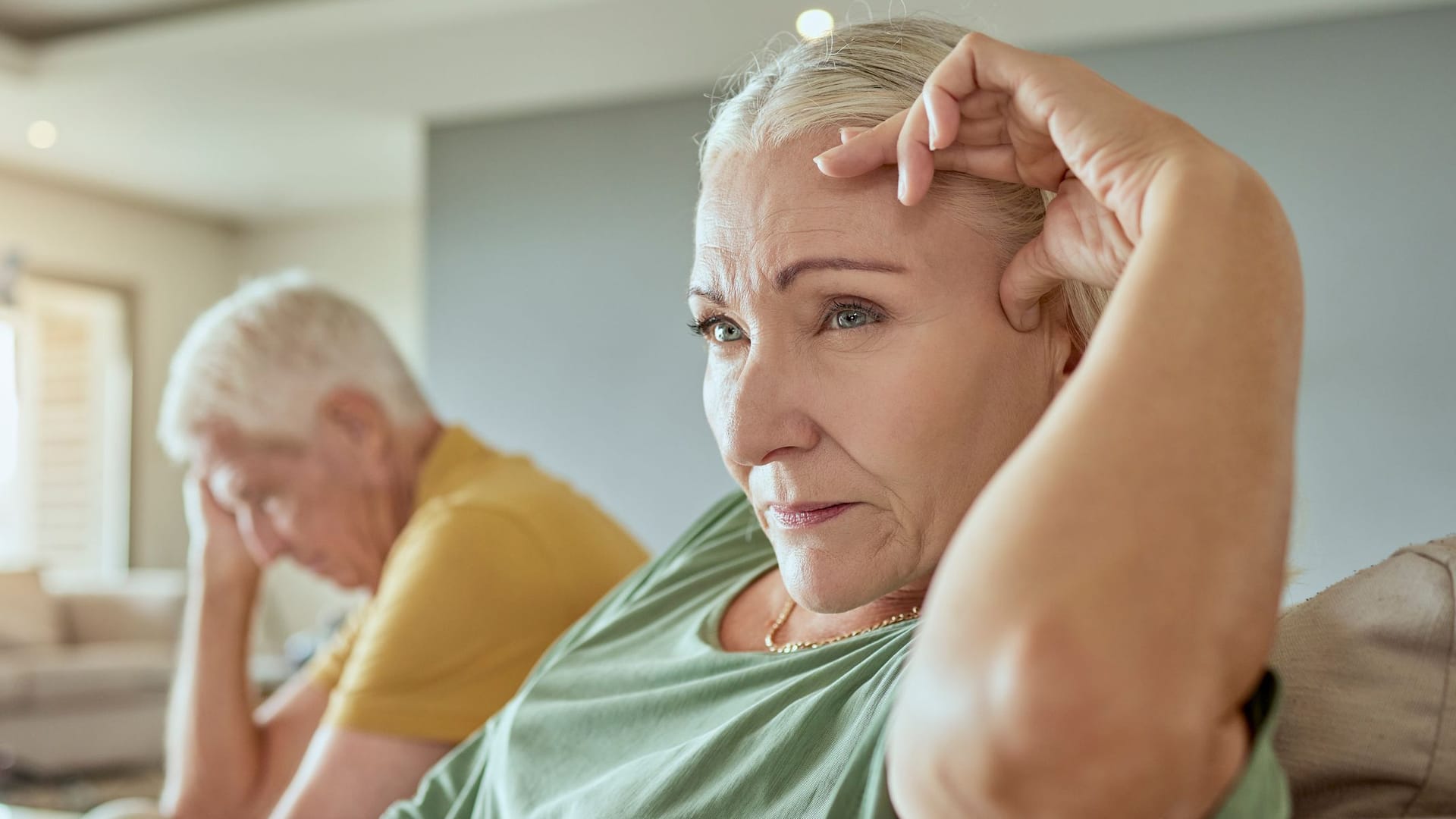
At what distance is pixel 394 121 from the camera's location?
7.12 metres

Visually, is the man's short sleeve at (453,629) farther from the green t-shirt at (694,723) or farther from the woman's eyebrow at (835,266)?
the woman's eyebrow at (835,266)

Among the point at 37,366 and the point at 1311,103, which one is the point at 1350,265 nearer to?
the point at 1311,103

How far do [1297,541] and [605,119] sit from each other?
6.01 metres

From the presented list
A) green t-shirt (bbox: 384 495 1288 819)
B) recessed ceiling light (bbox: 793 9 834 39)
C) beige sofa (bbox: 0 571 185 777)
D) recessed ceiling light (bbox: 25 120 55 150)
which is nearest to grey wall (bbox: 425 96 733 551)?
recessed ceiling light (bbox: 793 9 834 39)

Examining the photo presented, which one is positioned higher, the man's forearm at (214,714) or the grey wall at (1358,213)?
the grey wall at (1358,213)

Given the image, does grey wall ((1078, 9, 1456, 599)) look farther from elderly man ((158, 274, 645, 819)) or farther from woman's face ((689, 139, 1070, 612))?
woman's face ((689, 139, 1070, 612))

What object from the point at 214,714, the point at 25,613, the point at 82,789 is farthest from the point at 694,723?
the point at 25,613

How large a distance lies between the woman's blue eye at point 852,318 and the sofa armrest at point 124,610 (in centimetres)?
663

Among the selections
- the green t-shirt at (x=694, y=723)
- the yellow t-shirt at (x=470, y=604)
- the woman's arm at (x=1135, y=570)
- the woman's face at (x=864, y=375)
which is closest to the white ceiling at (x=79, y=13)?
the yellow t-shirt at (x=470, y=604)

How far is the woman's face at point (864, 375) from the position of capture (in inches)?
35.8

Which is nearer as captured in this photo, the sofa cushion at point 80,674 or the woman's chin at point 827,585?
the woman's chin at point 827,585

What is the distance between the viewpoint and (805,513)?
951mm

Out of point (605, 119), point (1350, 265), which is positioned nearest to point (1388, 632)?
point (1350, 265)

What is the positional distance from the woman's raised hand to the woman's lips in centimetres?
19
